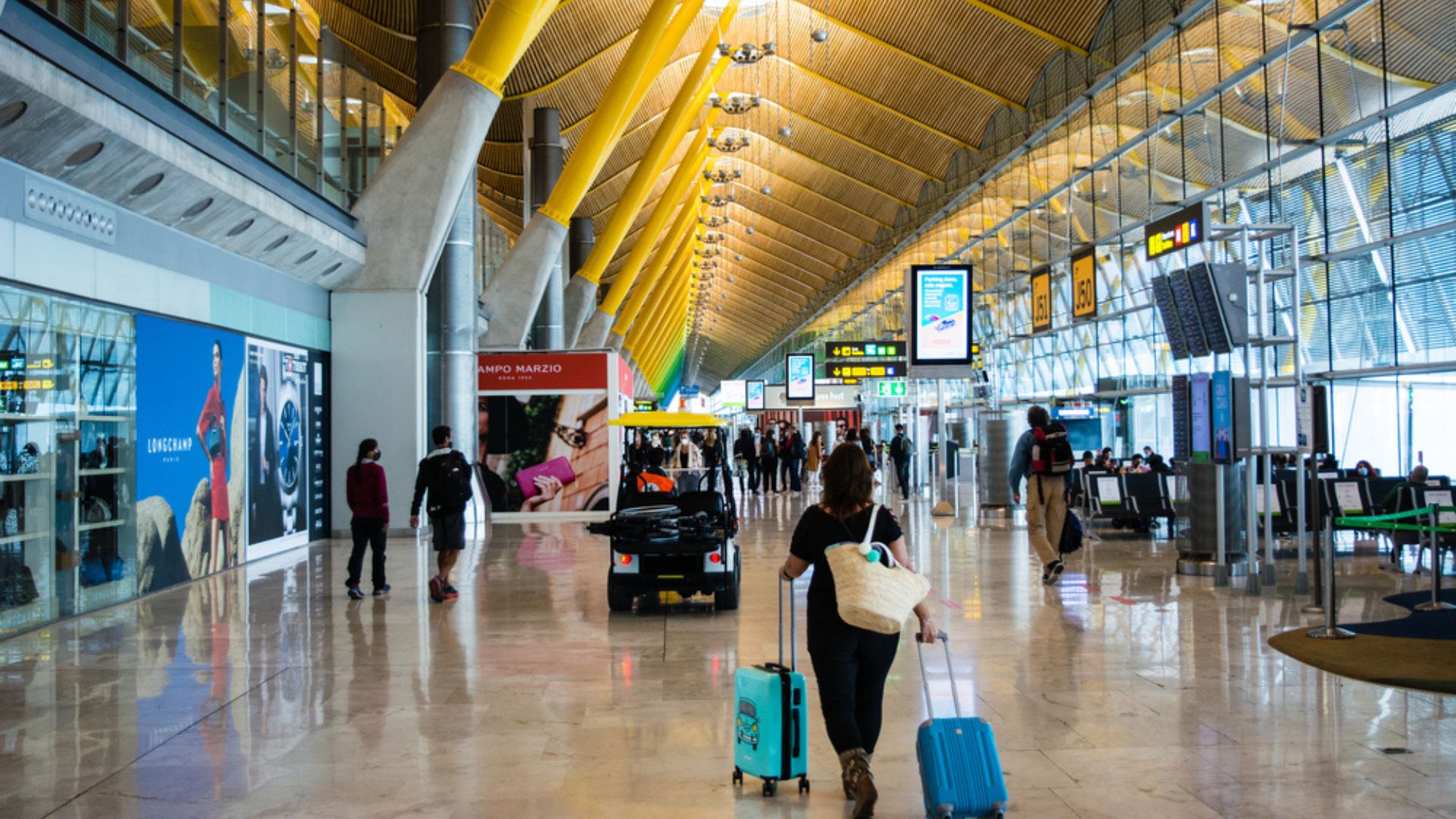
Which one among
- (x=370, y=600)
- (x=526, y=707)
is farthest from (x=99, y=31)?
(x=526, y=707)

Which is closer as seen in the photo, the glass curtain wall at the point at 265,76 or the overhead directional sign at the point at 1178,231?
the glass curtain wall at the point at 265,76

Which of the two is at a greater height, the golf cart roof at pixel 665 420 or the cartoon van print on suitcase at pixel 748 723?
the golf cart roof at pixel 665 420

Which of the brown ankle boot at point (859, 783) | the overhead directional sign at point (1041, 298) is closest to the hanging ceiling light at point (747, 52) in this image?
the overhead directional sign at point (1041, 298)

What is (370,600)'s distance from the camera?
38.3ft

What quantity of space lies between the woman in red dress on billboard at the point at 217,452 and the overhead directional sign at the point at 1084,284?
48.1 feet

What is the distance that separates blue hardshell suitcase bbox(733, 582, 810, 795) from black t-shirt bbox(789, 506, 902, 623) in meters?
0.30

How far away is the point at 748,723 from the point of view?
512 cm

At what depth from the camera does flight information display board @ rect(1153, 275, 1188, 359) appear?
13.4 meters

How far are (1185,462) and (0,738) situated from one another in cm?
1141

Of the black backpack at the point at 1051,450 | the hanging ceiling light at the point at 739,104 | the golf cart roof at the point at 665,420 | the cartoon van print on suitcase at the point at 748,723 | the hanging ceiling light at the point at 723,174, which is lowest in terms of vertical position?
the cartoon van print on suitcase at the point at 748,723

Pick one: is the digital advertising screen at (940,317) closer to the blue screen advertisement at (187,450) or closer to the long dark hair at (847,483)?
the blue screen advertisement at (187,450)

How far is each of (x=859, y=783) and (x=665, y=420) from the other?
895 centimetres

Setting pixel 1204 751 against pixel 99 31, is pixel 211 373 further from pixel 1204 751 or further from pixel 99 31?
pixel 1204 751

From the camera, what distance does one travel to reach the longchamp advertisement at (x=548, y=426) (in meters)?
24.8
